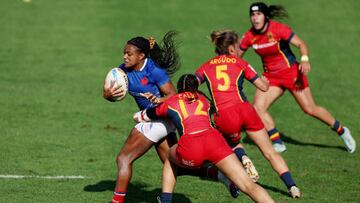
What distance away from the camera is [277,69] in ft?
44.8

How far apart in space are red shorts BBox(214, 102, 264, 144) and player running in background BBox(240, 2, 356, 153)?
10.2 feet

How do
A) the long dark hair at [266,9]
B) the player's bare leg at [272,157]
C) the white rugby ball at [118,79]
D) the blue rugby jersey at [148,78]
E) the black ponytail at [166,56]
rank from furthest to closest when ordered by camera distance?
the long dark hair at [266,9] → the player's bare leg at [272,157] → the black ponytail at [166,56] → the blue rugby jersey at [148,78] → the white rugby ball at [118,79]

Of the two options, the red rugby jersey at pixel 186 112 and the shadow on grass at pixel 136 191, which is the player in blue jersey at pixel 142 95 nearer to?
the red rugby jersey at pixel 186 112

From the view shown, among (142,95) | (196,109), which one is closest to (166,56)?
(142,95)

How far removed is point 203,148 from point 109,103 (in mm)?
8336

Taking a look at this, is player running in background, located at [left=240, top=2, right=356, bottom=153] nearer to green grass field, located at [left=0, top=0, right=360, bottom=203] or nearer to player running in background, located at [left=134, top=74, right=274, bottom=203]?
green grass field, located at [left=0, top=0, right=360, bottom=203]

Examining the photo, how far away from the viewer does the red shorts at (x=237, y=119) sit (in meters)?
10.3

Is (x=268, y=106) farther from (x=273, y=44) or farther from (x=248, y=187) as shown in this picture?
(x=248, y=187)

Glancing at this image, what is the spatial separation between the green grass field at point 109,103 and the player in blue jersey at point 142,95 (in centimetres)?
99

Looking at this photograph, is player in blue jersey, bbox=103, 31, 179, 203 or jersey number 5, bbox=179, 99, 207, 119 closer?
jersey number 5, bbox=179, 99, 207, 119

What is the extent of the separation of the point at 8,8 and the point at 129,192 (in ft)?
51.7

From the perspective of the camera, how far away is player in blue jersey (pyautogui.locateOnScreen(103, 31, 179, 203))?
968 cm

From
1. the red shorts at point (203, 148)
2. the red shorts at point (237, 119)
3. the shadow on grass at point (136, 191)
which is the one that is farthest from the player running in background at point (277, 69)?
the red shorts at point (203, 148)

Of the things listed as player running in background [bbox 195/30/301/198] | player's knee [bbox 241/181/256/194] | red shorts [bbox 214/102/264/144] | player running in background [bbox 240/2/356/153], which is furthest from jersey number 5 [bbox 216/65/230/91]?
player running in background [bbox 240/2/356/153]
